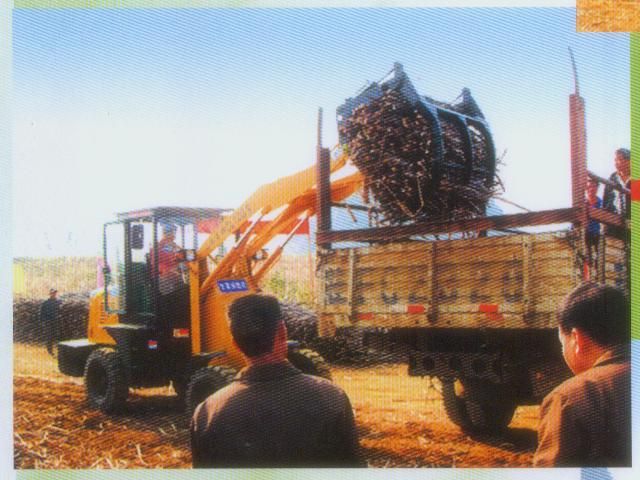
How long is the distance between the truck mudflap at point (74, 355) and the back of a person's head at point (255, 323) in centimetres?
413

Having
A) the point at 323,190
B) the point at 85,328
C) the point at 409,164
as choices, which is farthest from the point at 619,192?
the point at 85,328

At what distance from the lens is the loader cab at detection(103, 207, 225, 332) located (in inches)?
209

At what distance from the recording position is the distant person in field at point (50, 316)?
4.86m

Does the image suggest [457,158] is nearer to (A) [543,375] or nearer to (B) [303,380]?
(A) [543,375]

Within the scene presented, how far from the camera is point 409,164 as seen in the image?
15.0ft

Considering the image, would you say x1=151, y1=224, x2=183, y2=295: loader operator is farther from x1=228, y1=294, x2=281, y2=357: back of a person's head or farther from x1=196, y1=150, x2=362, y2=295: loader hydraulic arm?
x1=228, y1=294, x2=281, y2=357: back of a person's head

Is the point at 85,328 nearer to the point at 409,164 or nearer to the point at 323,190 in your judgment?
the point at 323,190

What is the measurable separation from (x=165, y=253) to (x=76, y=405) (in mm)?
1469

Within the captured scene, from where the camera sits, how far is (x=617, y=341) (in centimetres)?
241

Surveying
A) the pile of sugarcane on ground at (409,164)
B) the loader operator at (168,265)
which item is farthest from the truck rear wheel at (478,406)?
the loader operator at (168,265)

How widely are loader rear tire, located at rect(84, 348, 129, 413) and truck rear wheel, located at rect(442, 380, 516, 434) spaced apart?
2.53 metres

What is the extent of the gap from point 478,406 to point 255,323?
3.07 metres

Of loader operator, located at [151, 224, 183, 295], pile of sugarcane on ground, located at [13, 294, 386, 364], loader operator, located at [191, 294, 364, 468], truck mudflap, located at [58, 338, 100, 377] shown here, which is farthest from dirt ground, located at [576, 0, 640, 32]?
truck mudflap, located at [58, 338, 100, 377]

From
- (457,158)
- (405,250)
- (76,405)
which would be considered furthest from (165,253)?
(457,158)
